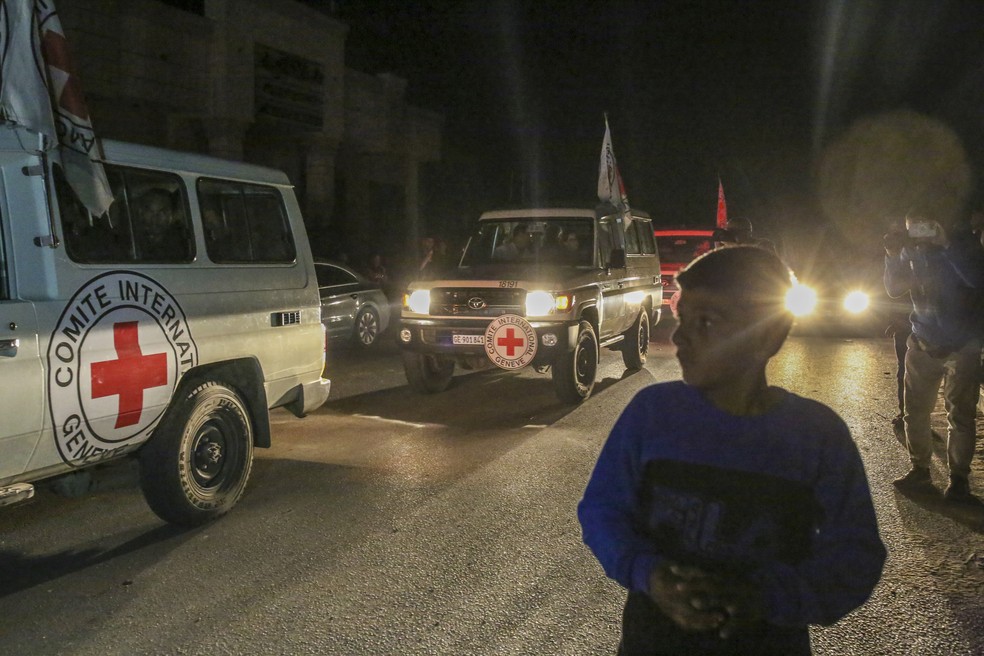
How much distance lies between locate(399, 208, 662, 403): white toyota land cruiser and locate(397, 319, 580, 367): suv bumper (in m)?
0.01

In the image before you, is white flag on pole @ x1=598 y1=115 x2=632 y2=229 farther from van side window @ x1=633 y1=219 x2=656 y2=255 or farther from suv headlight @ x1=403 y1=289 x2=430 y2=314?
suv headlight @ x1=403 y1=289 x2=430 y2=314

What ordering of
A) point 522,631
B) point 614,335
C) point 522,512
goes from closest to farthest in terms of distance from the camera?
point 522,631 → point 522,512 → point 614,335

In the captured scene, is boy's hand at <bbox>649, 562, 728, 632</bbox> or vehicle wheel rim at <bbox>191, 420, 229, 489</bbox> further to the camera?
vehicle wheel rim at <bbox>191, 420, 229, 489</bbox>

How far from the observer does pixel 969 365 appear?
5488 mm

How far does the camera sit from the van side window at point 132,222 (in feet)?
14.2

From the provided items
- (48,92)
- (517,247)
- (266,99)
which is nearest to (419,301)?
(517,247)

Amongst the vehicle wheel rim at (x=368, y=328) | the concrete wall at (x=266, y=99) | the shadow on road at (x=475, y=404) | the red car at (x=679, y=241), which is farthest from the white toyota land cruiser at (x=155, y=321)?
the red car at (x=679, y=241)

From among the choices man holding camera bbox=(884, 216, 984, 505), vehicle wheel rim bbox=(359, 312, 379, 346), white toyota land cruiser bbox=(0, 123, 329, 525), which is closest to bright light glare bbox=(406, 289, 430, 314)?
white toyota land cruiser bbox=(0, 123, 329, 525)

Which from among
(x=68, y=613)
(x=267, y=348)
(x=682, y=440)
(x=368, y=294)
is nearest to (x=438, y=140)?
(x=368, y=294)

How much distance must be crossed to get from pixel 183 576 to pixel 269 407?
155 centimetres

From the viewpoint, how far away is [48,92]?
4.45 m

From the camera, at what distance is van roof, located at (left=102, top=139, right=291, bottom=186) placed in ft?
15.4

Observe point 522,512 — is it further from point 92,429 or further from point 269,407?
point 92,429

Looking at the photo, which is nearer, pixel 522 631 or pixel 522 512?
pixel 522 631
